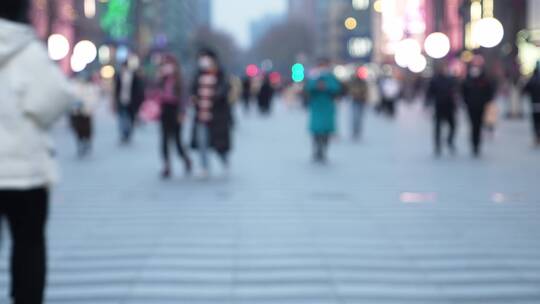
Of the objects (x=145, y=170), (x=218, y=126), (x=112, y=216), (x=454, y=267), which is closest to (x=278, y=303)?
(x=454, y=267)

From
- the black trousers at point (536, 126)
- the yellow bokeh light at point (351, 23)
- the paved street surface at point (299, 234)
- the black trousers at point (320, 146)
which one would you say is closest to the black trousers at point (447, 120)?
the paved street surface at point (299, 234)

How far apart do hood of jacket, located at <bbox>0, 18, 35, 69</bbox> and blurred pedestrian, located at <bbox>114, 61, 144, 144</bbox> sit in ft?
67.2

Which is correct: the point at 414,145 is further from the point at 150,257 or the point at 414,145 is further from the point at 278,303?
the point at 278,303

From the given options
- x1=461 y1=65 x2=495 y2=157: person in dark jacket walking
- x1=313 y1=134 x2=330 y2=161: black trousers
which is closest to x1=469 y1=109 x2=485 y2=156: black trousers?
x1=461 y1=65 x2=495 y2=157: person in dark jacket walking

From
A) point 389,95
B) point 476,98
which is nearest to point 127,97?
point 476,98

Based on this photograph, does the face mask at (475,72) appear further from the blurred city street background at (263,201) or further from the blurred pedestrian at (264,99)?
the blurred pedestrian at (264,99)

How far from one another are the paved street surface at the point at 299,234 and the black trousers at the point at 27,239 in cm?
193

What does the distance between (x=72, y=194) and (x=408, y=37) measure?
94165 mm

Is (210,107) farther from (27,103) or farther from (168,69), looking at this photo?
(27,103)

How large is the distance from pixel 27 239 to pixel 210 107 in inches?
460

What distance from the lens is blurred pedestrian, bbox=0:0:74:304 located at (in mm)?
5273

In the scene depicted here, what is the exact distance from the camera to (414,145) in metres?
25.8

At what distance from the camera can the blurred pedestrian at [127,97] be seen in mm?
25953

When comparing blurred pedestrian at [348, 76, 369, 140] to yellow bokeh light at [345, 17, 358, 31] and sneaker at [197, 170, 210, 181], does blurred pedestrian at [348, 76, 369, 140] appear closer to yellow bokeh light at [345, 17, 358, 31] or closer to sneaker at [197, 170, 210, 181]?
sneaker at [197, 170, 210, 181]
